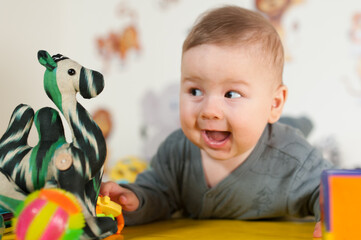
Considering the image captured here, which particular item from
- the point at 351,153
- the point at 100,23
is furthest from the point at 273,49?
the point at 100,23

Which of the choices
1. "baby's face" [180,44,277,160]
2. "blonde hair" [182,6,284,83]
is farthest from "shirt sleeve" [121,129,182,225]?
"blonde hair" [182,6,284,83]

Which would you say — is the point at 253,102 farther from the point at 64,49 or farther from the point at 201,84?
the point at 64,49

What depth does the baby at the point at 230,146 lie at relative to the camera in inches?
29.4

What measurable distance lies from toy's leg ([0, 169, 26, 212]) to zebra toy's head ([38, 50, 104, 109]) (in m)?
0.11

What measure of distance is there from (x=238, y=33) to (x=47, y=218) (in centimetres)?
47

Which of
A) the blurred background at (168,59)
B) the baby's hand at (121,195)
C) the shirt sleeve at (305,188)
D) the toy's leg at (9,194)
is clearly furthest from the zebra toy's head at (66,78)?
the blurred background at (168,59)

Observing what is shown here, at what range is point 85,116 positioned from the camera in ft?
1.76

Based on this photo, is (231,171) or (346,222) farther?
(231,171)

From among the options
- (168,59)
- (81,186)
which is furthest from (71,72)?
(168,59)

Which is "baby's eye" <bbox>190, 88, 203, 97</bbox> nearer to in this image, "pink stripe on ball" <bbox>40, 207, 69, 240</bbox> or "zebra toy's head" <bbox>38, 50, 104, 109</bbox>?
"zebra toy's head" <bbox>38, 50, 104, 109</bbox>

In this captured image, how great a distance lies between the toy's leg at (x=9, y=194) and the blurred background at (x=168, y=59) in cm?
98

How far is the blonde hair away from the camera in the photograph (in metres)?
0.75

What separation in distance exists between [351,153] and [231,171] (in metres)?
1.01

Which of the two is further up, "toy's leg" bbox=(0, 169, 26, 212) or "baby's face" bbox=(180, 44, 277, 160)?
"baby's face" bbox=(180, 44, 277, 160)
